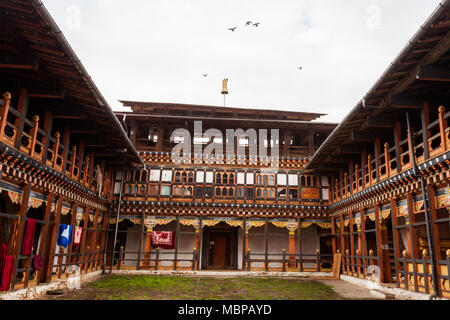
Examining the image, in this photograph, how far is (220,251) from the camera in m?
20.6

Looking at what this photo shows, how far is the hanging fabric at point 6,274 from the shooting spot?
8.49m

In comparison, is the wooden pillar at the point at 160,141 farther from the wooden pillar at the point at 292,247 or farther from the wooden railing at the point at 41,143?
the wooden pillar at the point at 292,247

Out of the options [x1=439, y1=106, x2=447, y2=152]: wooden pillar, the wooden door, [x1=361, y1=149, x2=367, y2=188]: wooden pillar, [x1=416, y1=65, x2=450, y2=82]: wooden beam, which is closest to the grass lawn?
[x1=361, y1=149, x2=367, y2=188]: wooden pillar

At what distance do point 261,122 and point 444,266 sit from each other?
12512 mm

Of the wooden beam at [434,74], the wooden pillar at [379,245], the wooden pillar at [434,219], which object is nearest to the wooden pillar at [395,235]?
the wooden pillar at [379,245]

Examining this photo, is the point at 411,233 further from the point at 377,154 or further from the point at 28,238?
the point at 28,238

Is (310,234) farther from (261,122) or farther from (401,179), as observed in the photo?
(401,179)

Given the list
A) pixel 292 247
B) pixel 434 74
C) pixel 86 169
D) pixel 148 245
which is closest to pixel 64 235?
pixel 86 169

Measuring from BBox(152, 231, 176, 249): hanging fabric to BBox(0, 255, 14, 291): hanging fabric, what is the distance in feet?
32.4

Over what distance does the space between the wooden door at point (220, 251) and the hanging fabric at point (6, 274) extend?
42.9ft

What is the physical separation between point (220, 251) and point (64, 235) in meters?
10.5

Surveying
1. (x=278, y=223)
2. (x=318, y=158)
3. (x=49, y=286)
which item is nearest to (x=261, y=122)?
(x=318, y=158)

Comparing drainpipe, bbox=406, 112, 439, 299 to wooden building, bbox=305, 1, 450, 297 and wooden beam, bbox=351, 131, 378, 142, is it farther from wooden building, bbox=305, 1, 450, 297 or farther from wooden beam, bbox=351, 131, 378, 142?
wooden beam, bbox=351, 131, 378, 142

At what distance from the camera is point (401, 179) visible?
1073 cm
